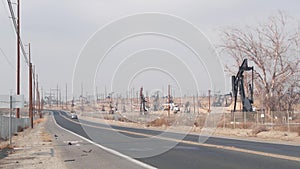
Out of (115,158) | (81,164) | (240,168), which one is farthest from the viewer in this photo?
(115,158)

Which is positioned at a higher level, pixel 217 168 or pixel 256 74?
pixel 256 74

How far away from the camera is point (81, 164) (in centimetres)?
1612

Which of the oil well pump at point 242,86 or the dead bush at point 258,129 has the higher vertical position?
the oil well pump at point 242,86

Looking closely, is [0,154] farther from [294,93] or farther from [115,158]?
[294,93]

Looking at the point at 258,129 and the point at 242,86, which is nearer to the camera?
the point at 258,129

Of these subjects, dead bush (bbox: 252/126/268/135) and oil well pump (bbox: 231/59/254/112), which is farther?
oil well pump (bbox: 231/59/254/112)

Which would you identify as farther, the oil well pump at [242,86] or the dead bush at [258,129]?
the oil well pump at [242,86]

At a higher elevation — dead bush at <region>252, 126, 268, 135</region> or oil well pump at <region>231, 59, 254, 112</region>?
oil well pump at <region>231, 59, 254, 112</region>

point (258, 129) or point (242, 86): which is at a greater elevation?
point (242, 86)

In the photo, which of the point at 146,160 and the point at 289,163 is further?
the point at 146,160

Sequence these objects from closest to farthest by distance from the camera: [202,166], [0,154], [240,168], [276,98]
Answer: [240,168] → [202,166] → [0,154] → [276,98]

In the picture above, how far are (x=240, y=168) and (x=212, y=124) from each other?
37.2 metres

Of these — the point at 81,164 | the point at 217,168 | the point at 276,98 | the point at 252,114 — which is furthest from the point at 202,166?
the point at 276,98

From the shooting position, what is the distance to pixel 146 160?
16266mm
